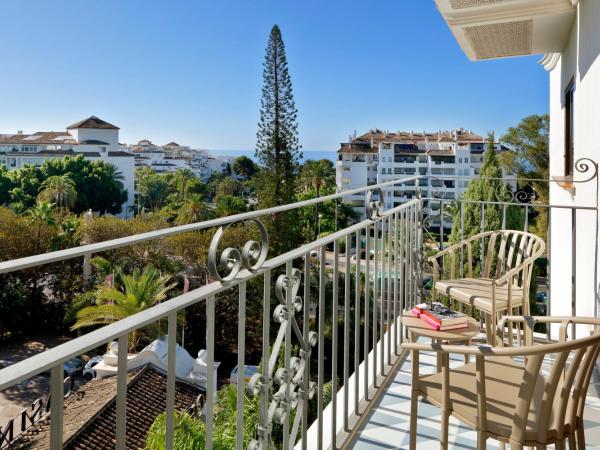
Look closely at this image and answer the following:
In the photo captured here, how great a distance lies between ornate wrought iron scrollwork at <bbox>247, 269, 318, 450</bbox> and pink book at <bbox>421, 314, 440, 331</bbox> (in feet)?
2.45

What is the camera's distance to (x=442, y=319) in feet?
6.30

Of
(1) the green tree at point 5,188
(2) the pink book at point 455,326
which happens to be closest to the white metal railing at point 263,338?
(2) the pink book at point 455,326

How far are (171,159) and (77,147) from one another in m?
16.3

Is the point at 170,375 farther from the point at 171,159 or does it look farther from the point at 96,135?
the point at 171,159

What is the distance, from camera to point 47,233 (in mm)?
18234

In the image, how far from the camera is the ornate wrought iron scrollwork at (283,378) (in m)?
1.06

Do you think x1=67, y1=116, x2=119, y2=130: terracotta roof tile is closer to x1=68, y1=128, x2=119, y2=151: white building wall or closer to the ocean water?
x1=68, y1=128, x2=119, y2=151: white building wall

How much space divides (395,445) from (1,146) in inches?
1984

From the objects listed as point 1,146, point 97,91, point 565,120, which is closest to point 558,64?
point 565,120

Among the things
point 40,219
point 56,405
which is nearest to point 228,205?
point 40,219

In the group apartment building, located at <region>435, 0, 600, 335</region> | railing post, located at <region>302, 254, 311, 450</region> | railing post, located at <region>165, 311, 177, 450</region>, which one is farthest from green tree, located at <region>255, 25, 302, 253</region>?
railing post, located at <region>165, 311, 177, 450</region>

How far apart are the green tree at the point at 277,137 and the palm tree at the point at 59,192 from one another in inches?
613

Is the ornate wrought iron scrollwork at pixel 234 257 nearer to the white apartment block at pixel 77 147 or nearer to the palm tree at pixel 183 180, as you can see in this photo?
the palm tree at pixel 183 180

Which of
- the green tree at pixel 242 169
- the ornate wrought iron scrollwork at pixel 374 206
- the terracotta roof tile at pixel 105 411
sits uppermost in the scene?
the green tree at pixel 242 169
